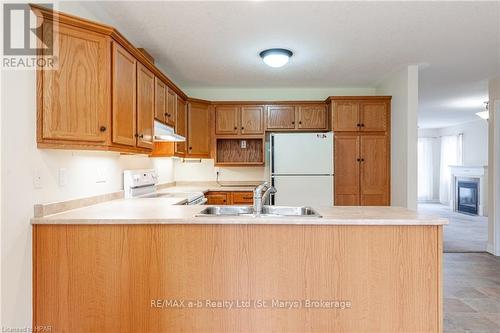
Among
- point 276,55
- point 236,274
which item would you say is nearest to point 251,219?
point 236,274

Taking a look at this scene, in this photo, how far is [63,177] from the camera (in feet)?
6.42

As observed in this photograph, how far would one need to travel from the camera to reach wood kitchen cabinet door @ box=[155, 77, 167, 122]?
281 cm

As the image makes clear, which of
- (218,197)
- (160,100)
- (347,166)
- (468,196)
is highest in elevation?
(160,100)

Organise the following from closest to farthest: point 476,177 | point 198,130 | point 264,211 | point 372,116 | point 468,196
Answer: point 264,211, point 372,116, point 198,130, point 476,177, point 468,196

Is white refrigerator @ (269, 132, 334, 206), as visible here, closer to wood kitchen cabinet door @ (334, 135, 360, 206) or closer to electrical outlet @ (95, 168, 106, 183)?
wood kitchen cabinet door @ (334, 135, 360, 206)

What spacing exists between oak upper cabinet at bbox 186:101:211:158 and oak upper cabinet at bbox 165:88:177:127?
699 millimetres

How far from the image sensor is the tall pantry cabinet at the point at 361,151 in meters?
4.08

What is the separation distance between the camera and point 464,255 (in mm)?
3996

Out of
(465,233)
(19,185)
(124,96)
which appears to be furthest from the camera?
(465,233)

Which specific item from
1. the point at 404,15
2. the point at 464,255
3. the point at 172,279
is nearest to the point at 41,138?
the point at 172,279

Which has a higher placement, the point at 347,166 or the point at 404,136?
the point at 404,136

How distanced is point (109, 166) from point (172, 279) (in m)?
1.34

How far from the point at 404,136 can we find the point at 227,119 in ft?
7.91

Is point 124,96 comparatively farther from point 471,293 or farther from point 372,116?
point 471,293
